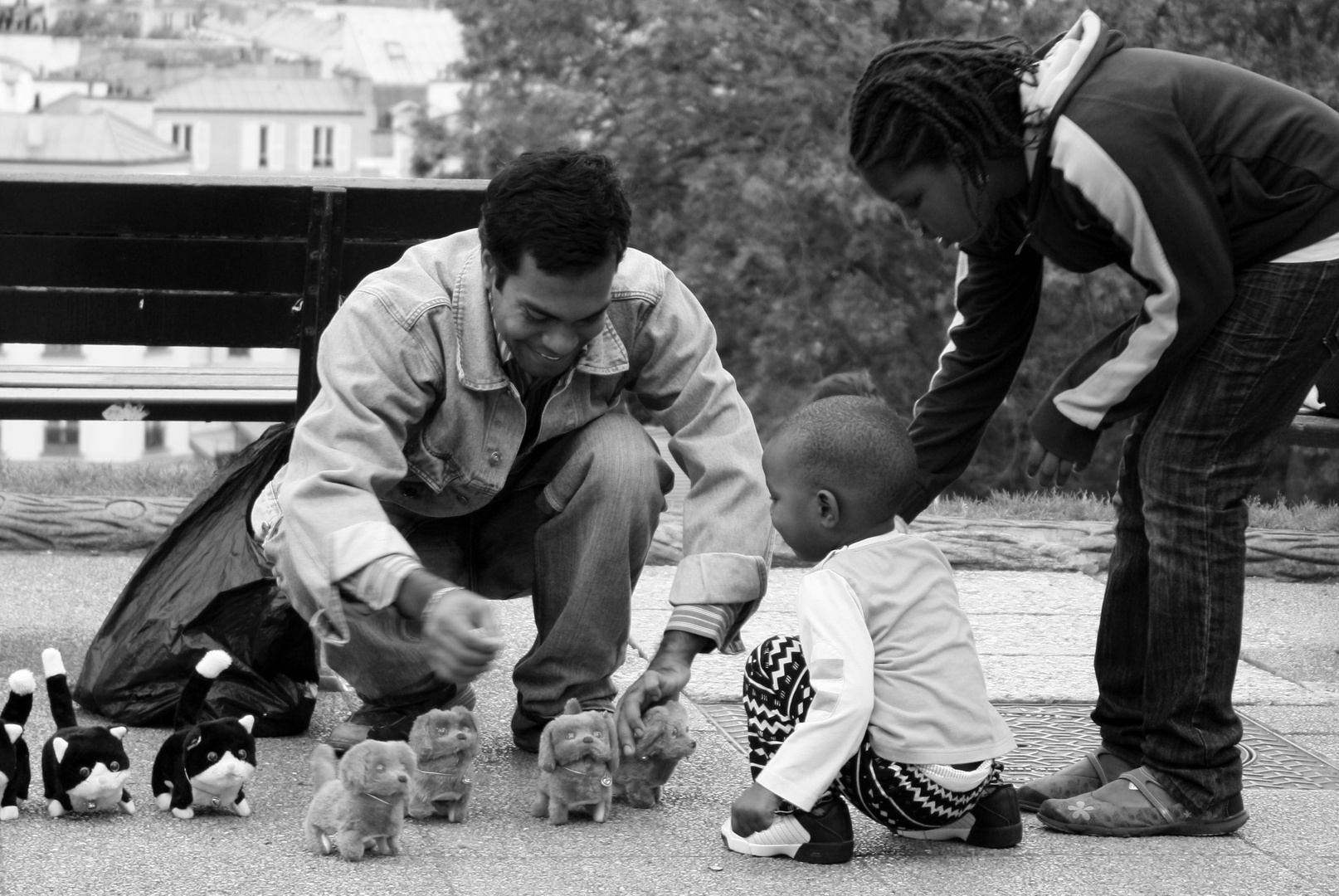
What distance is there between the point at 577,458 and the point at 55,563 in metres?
2.35

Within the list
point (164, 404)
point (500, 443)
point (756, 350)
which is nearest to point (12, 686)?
point (500, 443)

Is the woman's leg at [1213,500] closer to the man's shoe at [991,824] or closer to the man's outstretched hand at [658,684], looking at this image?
the man's shoe at [991,824]

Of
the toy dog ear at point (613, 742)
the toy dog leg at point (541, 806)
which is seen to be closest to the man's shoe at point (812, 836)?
the toy dog ear at point (613, 742)

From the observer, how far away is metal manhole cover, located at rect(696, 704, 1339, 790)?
10.7 feet

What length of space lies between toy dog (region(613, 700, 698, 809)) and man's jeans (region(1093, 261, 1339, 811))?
828 mm

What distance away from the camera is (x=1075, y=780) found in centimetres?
306

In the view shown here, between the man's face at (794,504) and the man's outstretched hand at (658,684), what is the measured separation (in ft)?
0.95

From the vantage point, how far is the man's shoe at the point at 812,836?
2.69 meters

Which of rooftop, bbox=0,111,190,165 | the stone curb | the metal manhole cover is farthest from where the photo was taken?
rooftop, bbox=0,111,190,165

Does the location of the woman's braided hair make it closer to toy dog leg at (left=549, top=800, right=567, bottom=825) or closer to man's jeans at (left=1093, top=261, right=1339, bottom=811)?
man's jeans at (left=1093, top=261, right=1339, bottom=811)

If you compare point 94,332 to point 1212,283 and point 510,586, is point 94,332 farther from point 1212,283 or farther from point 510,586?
point 1212,283

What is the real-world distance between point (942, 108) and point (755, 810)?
117 cm

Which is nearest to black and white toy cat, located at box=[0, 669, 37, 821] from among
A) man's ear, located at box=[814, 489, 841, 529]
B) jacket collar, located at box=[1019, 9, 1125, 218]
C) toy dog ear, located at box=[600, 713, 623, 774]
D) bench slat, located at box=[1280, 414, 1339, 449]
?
toy dog ear, located at box=[600, 713, 623, 774]

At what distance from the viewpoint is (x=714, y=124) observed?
62.2 ft
